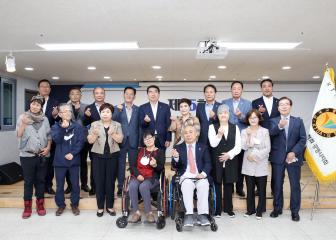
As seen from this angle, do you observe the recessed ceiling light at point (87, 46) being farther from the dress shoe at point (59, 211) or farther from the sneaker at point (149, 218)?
the sneaker at point (149, 218)

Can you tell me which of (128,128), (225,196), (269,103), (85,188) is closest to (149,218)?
(225,196)

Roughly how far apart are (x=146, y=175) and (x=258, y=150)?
141 cm

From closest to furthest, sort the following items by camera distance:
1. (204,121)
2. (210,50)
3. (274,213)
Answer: (274,213), (204,121), (210,50)

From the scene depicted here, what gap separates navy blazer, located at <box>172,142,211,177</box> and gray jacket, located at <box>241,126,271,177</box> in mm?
513

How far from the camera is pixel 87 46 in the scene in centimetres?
486

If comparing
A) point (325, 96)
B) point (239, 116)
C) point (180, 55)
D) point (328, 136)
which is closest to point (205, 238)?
point (239, 116)

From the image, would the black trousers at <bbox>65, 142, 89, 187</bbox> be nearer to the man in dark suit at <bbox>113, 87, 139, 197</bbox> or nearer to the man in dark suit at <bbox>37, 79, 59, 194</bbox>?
the man in dark suit at <bbox>37, 79, 59, 194</bbox>

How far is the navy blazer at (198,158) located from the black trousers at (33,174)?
1720 mm

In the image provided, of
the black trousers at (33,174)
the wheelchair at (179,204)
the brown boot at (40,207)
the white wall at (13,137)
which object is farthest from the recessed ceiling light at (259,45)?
the white wall at (13,137)

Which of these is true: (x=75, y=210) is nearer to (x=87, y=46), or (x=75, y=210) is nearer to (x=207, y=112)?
(x=207, y=112)

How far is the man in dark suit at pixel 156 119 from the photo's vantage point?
401cm

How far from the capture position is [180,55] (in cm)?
552

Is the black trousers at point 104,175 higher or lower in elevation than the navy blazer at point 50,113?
lower

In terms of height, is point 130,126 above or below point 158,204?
above
